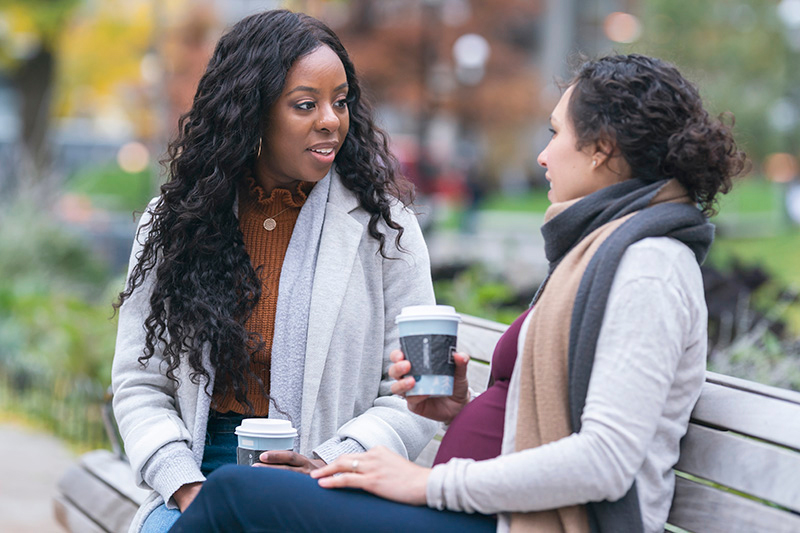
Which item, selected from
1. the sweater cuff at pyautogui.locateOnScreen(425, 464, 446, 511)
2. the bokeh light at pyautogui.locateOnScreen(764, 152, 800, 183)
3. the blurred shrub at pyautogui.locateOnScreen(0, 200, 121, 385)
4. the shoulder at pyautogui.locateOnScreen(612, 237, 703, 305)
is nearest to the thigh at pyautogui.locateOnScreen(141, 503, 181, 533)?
the sweater cuff at pyautogui.locateOnScreen(425, 464, 446, 511)

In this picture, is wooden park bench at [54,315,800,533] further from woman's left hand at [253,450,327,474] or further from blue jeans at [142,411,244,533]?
blue jeans at [142,411,244,533]

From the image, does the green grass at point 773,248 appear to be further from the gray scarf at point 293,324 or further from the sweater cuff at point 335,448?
the sweater cuff at point 335,448

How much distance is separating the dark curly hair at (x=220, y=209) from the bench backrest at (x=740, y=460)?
1.05 metres

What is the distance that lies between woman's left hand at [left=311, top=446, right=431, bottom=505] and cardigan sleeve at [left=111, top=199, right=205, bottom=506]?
0.70 m

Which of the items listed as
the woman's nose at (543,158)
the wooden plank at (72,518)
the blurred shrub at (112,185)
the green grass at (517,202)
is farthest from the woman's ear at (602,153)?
the green grass at (517,202)

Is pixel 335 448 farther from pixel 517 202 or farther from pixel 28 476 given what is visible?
pixel 517 202

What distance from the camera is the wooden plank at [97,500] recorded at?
3508 mm

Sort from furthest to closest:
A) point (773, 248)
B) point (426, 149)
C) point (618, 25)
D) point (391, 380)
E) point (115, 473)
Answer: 1. point (618, 25)
2. point (426, 149)
3. point (773, 248)
4. point (115, 473)
5. point (391, 380)

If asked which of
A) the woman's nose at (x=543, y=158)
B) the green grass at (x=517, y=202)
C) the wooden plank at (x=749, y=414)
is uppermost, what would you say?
the woman's nose at (x=543, y=158)

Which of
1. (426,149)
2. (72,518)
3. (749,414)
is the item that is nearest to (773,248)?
(426,149)

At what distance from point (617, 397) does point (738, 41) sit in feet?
65.6

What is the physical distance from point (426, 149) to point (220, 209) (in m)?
21.7

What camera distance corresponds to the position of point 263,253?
117 inches

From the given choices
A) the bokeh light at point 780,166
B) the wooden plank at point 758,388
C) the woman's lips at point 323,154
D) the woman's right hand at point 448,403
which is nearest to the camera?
the wooden plank at point 758,388
